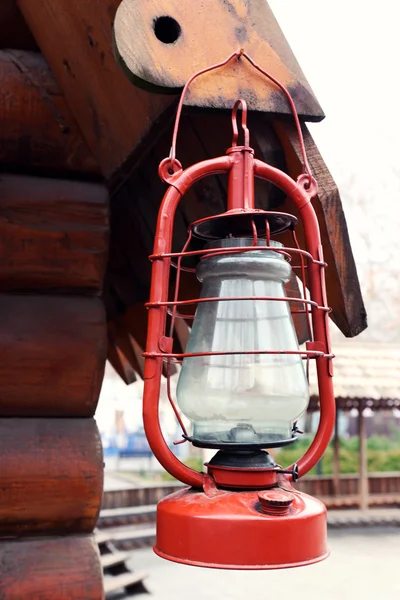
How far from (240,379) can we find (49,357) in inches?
36.9

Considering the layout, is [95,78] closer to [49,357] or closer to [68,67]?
[68,67]

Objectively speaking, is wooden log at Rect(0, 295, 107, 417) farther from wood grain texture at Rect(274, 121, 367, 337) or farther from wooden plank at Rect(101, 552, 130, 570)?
wooden plank at Rect(101, 552, 130, 570)

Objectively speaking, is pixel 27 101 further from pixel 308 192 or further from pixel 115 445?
pixel 115 445

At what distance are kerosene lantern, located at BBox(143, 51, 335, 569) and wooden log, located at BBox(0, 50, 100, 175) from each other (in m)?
0.83

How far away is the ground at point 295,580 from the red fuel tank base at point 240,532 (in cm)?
608

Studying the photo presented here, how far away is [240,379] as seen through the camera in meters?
0.99

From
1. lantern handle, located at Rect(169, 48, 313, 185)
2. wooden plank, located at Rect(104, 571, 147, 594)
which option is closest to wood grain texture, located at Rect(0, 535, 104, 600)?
lantern handle, located at Rect(169, 48, 313, 185)

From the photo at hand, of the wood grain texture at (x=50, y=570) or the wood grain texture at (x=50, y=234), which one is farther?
the wood grain texture at (x=50, y=234)

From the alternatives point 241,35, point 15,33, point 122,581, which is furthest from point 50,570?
point 122,581

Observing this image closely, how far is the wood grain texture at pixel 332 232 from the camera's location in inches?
47.9

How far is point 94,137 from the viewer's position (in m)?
1.72

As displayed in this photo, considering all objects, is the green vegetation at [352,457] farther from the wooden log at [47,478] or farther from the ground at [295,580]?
the wooden log at [47,478]

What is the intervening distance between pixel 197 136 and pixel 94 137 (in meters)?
0.38

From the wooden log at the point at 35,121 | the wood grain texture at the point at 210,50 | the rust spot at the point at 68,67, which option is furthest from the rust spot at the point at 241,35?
the wooden log at the point at 35,121
